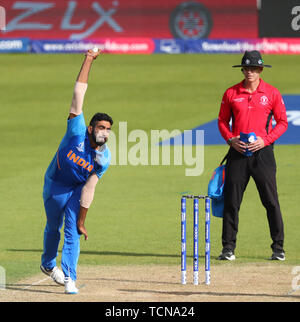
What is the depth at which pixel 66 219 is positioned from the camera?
8.45 metres

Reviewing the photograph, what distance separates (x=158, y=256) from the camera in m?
10.5

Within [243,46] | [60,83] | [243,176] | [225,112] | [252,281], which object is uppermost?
[243,46]

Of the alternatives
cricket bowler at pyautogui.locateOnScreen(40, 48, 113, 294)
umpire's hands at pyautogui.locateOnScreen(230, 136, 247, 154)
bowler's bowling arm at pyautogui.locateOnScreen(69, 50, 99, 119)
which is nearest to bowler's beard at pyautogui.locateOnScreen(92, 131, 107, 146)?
cricket bowler at pyautogui.locateOnScreen(40, 48, 113, 294)

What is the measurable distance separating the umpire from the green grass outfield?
0.41 metres

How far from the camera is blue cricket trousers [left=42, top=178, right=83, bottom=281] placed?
8391 mm

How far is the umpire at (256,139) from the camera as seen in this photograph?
33.0 feet

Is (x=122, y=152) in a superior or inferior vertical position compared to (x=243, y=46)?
inferior

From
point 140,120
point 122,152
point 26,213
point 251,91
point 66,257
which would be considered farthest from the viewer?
point 140,120

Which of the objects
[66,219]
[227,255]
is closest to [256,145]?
[227,255]

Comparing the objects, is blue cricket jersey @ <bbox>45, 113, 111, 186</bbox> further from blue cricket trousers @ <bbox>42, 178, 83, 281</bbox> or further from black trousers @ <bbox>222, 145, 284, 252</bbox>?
black trousers @ <bbox>222, 145, 284, 252</bbox>

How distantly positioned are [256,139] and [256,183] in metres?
0.54

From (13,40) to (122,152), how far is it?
1811cm

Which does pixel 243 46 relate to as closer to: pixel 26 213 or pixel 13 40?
pixel 13 40

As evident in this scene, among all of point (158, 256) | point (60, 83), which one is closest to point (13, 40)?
point (60, 83)
